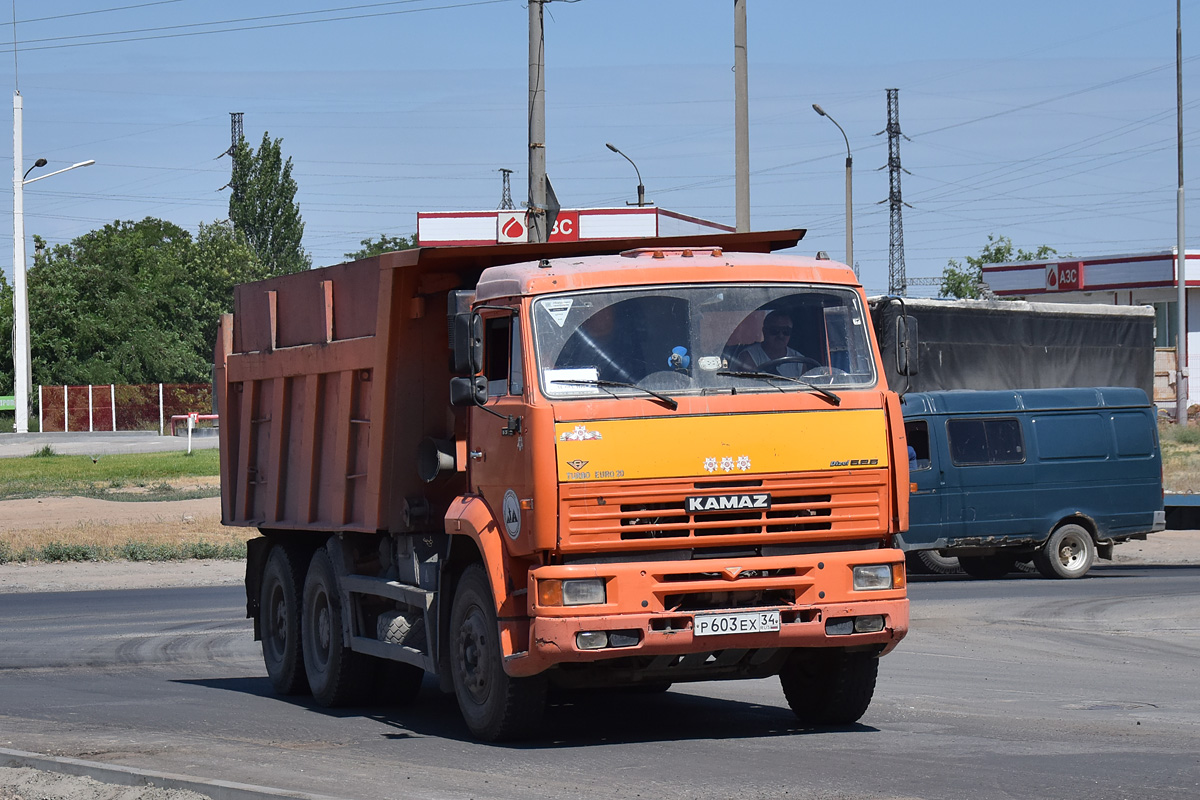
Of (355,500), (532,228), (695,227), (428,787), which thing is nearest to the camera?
(428,787)

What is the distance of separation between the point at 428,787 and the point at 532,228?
40.0 ft

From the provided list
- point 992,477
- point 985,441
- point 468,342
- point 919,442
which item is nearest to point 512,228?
point 919,442

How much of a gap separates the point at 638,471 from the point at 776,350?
115 centimetres

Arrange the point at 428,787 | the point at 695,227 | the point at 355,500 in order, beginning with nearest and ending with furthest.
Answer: the point at 428,787, the point at 355,500, the point at 695,227

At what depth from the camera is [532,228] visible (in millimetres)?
19266

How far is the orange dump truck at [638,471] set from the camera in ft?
27.7

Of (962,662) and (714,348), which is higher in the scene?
(714,348)

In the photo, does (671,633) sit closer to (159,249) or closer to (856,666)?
(856,666)

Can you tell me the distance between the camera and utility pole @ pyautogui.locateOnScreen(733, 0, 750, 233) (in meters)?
21.2

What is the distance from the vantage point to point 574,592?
8.40m

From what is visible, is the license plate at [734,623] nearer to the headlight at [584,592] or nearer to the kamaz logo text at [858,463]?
the headlight at [584,592]

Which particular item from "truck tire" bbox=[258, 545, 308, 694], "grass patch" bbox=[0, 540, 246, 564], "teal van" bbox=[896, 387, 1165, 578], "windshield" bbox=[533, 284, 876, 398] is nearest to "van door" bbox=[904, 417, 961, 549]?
"teal van" bbox=[896, 387, 1165, 578]

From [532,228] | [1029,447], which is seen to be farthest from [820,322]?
[1029,447]

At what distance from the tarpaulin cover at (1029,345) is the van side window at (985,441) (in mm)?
1048
